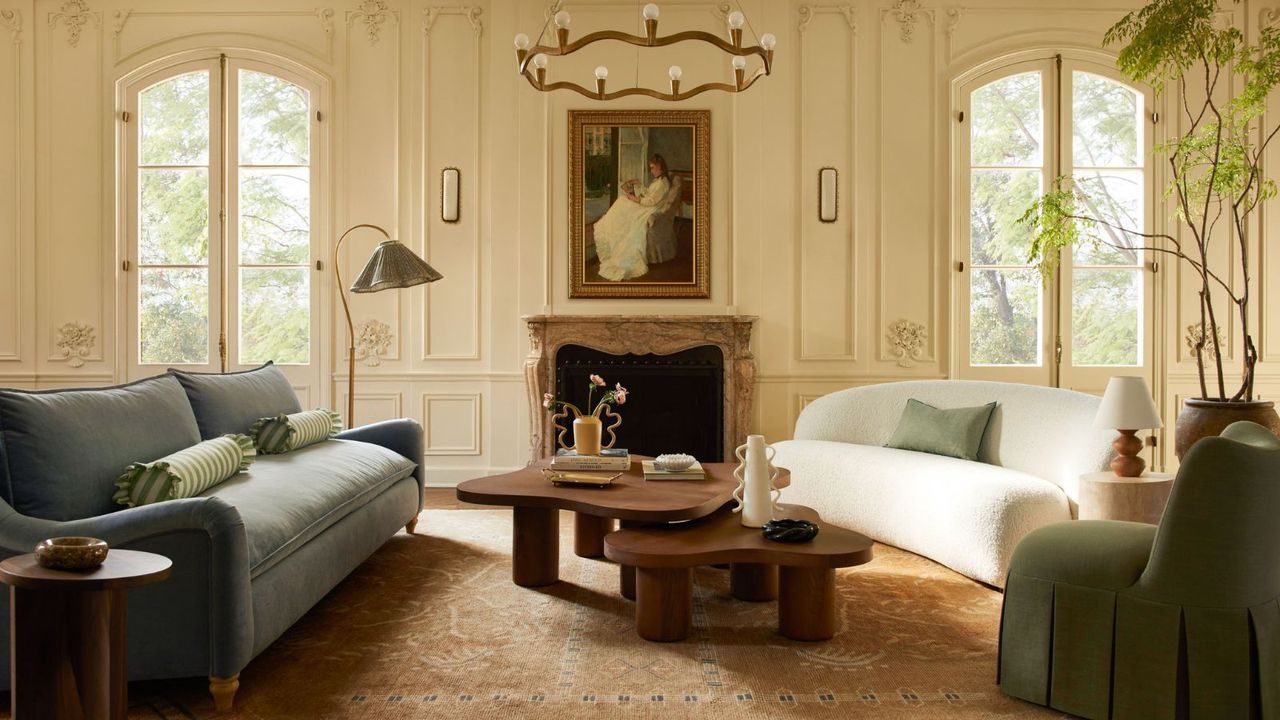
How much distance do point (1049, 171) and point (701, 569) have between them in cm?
407

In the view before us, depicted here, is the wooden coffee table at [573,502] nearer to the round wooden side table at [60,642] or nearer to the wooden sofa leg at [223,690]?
the wooden sofa leg at [223,690]

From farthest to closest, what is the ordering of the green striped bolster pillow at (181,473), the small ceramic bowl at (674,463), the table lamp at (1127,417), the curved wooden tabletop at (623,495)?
the small ceramic bowl at (674,463)
the table lamp at (1127,417)
the curved wooden tabletop at (623,495)
the green striped bolster pillow at (181,473)

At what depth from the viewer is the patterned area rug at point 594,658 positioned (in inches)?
93.5

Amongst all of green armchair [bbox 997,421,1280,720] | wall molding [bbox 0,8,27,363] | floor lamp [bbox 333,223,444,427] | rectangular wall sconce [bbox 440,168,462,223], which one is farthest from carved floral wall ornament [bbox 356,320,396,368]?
green armchair [bbox 997,421,1280,720]

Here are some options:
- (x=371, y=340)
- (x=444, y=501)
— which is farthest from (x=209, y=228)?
(x=444, y=501)

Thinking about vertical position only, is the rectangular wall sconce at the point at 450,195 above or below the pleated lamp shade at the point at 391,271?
above

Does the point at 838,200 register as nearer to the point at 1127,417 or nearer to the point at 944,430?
the point at 944,430

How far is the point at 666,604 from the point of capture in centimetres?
288

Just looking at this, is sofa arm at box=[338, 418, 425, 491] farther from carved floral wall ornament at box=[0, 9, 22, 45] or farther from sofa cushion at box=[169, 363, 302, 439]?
carved floral wall ornament at box=[0, 9, 22, 45]

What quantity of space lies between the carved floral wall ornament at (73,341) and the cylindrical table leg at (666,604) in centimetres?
504

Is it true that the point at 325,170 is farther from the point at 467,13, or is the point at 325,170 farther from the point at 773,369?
the point at 773,369

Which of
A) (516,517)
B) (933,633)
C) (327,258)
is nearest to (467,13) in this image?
(327,258)

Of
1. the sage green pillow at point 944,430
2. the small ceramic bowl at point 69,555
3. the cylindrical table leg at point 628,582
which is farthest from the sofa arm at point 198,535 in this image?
the sage green pillow at point 944,430

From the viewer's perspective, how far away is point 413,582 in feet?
11.9
